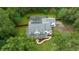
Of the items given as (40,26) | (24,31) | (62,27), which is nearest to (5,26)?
(24,31)

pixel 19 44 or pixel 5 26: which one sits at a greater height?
pixel 5 26

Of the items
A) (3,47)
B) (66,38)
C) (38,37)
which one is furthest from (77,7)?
(3,47)

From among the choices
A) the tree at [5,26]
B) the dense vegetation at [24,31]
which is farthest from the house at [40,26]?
the tree at [5,26]

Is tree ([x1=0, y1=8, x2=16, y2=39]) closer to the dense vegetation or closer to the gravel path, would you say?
the dense vegetation

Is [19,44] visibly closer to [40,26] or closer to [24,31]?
[24,31]

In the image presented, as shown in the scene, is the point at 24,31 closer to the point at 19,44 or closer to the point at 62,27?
the point at 19,44

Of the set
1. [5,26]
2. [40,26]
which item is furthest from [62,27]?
[5,26]

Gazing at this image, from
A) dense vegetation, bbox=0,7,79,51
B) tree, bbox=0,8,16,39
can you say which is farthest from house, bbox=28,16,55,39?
tree, bbox=0,8,16,39
